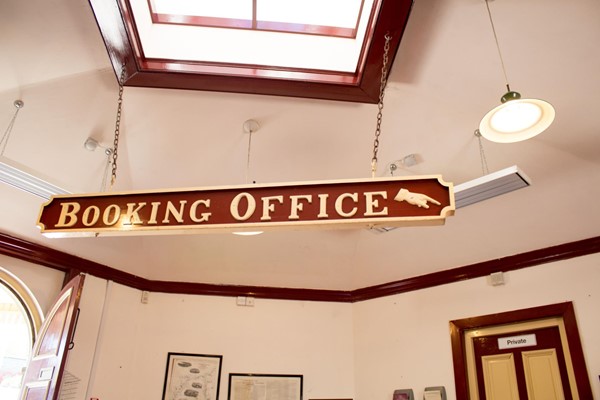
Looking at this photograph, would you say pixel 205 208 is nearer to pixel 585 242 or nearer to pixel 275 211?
pixel 275 211

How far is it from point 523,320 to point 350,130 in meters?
2.63

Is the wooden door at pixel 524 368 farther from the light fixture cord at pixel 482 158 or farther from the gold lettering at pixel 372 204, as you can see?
the gold lettering at pixel 372 204

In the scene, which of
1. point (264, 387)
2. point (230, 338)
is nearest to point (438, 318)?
point (264, 387)

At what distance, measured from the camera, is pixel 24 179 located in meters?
3.59

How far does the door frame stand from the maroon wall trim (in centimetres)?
47

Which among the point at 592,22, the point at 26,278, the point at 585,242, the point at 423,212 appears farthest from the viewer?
the point at 26,278

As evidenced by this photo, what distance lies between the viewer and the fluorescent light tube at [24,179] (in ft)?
11.3

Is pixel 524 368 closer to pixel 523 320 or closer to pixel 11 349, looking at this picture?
pixel 523 320

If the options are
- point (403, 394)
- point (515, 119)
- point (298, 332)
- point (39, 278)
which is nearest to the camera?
point (515, 119)

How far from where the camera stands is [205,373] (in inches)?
226

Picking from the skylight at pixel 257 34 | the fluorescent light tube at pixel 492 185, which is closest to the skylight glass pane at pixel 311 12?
the skylight at pixel 257 34

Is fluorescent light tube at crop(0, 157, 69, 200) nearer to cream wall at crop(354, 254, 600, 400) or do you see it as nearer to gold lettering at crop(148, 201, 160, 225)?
gold lettering at crop(148, 201, 160, 225)

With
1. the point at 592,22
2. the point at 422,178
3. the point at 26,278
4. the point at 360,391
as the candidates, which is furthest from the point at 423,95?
the point at 26,278

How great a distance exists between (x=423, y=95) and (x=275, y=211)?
235cm
